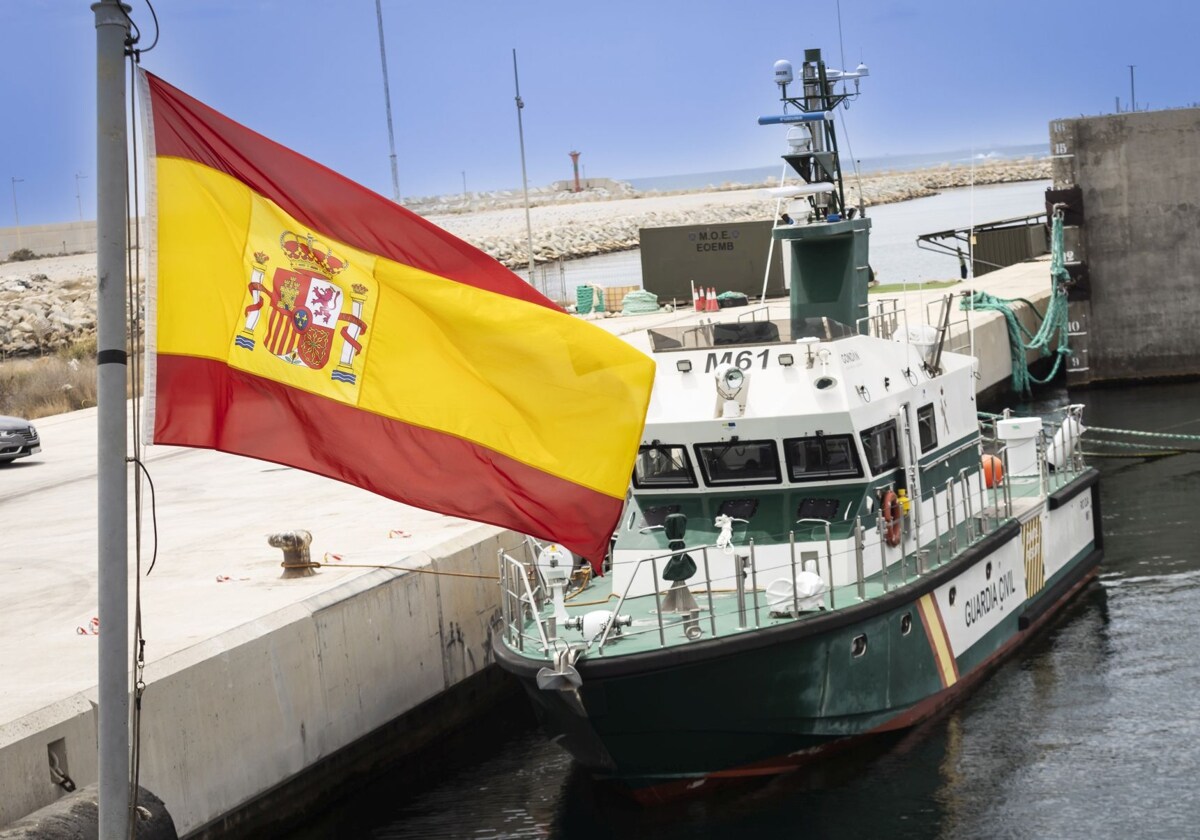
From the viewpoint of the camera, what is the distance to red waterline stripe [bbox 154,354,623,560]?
6.64 m

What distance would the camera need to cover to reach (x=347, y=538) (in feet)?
59.2

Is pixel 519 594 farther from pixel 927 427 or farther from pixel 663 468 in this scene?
pixel 927 427

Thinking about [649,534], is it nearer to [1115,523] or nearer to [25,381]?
[1115,523]

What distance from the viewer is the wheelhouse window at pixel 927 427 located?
1669 centimetres

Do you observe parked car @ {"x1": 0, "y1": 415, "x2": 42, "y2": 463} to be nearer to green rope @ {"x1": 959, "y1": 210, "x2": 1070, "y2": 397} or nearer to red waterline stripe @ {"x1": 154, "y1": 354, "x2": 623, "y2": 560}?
red waterline stripe @ {"x1": 154, "y1": 354, "x2": 623, "y2": 560}

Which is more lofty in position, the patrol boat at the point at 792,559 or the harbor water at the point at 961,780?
the patrol boat at the point at 792,559

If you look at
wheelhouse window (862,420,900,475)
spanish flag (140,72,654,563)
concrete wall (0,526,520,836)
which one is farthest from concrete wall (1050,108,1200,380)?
spanish flag (140,72,654,563)

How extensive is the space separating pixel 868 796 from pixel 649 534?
3.37 metres

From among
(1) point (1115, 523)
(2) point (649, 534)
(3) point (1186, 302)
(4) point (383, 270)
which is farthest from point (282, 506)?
(3) point (1186, 302)

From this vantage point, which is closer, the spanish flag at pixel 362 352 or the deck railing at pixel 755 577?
the spanish flag at pixel 362 352

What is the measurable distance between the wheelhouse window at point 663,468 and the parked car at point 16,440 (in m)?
15.3

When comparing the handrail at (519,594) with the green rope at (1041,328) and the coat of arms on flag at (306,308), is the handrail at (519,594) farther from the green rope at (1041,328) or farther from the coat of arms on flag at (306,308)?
the green rope at (1041,328)

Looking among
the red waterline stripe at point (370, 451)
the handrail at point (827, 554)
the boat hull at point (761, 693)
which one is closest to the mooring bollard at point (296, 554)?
the boat hull at point (761, 693)

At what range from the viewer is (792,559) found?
1379cm
